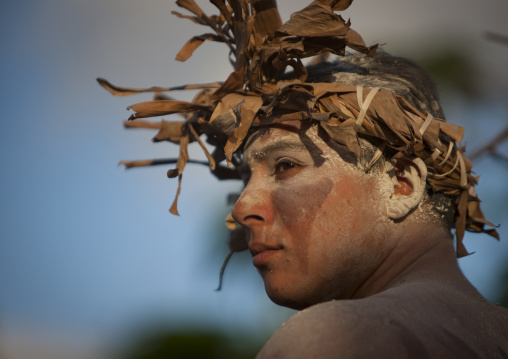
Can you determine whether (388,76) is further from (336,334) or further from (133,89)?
(336,334)

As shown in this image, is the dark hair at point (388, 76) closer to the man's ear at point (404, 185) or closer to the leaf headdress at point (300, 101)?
the leaf headdress at point (300, 101)

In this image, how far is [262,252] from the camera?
2.49 m

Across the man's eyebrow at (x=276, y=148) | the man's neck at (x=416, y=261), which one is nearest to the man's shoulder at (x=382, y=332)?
the man's neck at (x=416, y=261)

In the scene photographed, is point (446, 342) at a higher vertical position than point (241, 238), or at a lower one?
higher

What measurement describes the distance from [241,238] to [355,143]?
1.14m

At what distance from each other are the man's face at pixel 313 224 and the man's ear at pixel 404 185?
0.05 meters

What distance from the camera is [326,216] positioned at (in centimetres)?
242

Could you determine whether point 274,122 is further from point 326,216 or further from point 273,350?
point 273,350

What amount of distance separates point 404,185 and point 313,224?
49 centimetres

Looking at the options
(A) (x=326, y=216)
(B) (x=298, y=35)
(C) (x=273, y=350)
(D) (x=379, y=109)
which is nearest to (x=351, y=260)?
(A) (x=326, y=216)

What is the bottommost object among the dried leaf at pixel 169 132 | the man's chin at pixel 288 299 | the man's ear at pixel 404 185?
the man's chin at pixel 288 299

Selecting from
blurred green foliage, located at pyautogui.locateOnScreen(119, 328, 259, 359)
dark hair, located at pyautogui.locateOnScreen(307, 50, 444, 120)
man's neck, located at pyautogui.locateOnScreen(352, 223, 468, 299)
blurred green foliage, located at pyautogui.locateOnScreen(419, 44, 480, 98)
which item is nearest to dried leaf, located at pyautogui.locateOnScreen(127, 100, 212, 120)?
dark hair, located at pyautogui.locateOnScreen(307, 50, 444, 120)

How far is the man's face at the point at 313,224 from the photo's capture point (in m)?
2.41

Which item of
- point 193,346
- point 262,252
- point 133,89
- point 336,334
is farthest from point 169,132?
point 193,346
